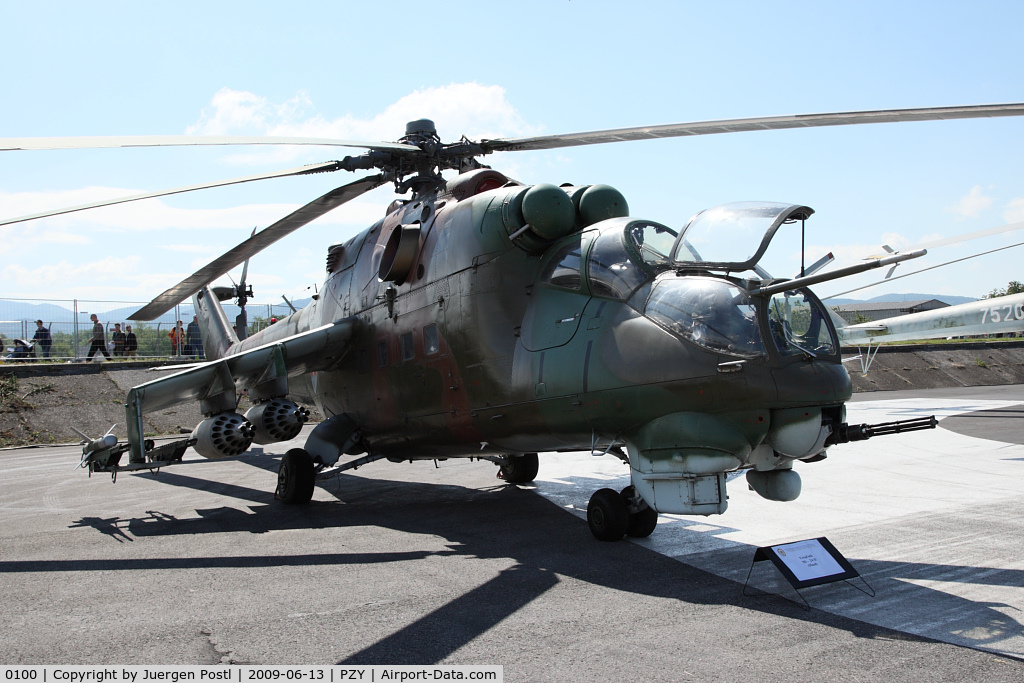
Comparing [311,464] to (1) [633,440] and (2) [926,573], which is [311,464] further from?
(2) [926,573]

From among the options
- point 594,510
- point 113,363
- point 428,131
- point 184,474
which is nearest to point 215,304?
point 184,474

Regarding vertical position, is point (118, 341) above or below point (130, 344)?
above

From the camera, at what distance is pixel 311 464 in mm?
11406

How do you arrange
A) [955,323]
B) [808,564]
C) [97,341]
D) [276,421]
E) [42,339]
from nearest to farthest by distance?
[808,564], [276,421], [955,323], [42,339], [97,341]

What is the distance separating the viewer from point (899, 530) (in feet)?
27.3

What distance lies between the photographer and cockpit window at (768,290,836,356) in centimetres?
647

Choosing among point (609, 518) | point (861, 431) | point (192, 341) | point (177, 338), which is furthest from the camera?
point (192, 341)

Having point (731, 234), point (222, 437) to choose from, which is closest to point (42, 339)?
point (222, 437)

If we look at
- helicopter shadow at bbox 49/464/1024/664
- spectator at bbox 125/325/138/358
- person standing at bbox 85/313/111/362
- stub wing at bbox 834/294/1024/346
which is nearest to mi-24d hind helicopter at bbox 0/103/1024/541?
helicopter shadow at bbox 49/464/1024/664

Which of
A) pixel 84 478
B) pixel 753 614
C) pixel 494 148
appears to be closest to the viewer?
pixel 753 614

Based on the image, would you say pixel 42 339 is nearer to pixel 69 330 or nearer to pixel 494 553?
pixel 69 330

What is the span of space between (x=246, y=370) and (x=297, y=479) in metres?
1.85

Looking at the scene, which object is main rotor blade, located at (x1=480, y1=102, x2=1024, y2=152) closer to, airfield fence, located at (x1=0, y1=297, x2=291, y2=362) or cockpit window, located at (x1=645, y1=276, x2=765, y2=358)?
cockpit window, located at (x1=645, y1=276, x2=765, y2=358)

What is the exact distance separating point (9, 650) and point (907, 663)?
6.09 metres
